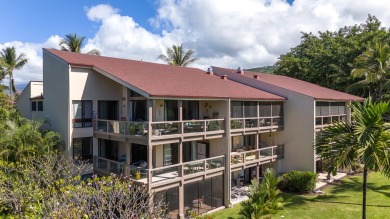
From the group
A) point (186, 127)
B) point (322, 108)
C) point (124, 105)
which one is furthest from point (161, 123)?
point (322, 108)

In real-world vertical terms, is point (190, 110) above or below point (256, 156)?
above

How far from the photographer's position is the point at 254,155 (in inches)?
971

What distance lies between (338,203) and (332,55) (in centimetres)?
2619

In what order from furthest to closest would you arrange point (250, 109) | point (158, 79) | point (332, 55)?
point (332, 55) → point (250, 109) → point (158, 79)

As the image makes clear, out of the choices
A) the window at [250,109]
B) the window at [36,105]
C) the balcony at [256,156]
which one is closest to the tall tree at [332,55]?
the balcony at [256,156]

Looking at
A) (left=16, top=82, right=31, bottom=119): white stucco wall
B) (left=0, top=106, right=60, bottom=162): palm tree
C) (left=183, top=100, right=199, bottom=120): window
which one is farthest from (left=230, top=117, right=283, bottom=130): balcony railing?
(left=16, top=82, right=31, bottom=119): white stucco wall

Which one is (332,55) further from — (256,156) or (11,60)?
(11,60)

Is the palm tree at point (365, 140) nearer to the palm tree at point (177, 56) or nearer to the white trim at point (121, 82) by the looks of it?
the white trim at point (121, 82)

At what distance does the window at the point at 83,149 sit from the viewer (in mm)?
20516

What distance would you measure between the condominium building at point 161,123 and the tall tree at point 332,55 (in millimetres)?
16140

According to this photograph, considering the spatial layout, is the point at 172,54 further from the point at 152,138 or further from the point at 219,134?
the point at 152,138

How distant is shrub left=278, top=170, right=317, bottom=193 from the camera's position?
23547mm

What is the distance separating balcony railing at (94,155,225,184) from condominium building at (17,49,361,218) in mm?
61

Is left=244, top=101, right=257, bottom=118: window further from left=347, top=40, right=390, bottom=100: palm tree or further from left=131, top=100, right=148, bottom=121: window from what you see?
left=347, top=40, right=390, bottom=100: palm tree
